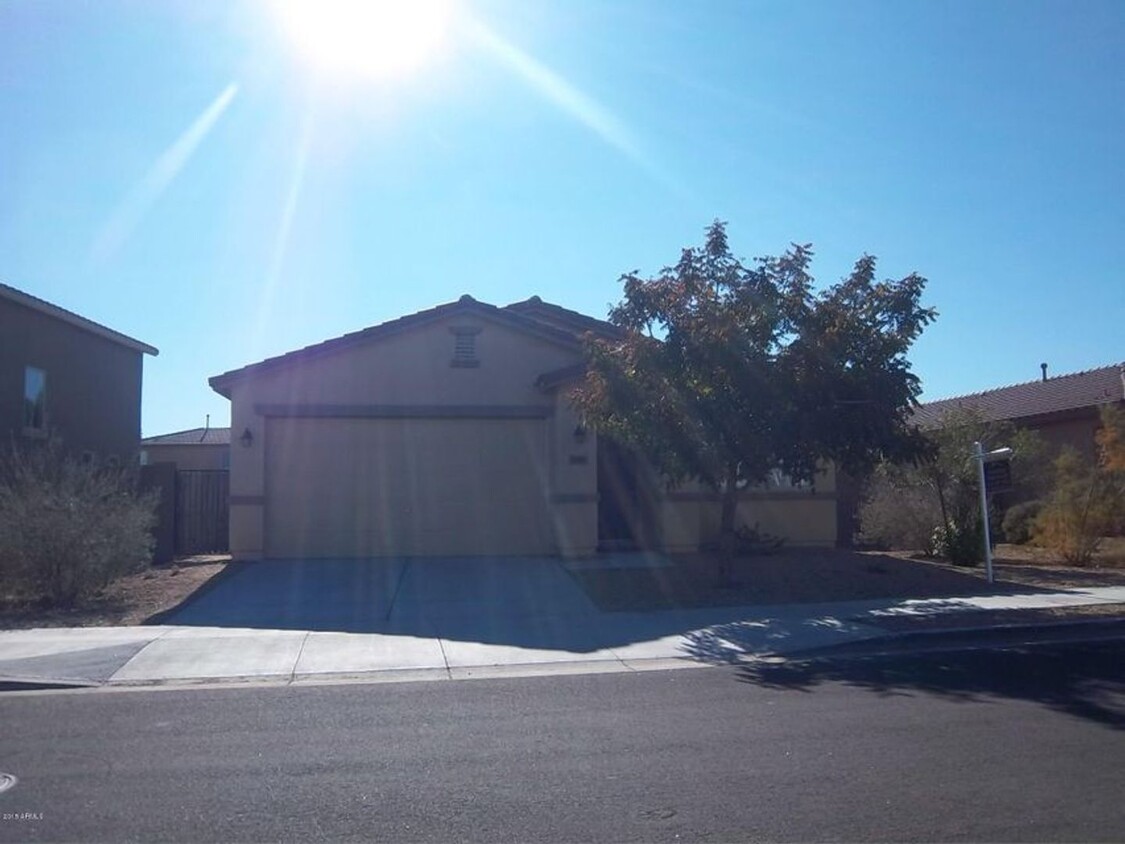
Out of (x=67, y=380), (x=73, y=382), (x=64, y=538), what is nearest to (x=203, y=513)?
(x=67, y=380)

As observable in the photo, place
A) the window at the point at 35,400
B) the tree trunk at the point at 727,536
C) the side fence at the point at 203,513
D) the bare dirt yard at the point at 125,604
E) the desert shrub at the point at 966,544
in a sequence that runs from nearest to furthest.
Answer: the bare dirt yard at the point at 125,604
the tree trunk at the point at 727,536
the desert shrub at the point at 966,544
the window at the point at 35,400
the side fence at the point at 203,513

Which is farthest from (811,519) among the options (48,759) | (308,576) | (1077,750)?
(48,759)

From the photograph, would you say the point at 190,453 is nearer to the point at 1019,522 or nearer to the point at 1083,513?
the point at 1019,522

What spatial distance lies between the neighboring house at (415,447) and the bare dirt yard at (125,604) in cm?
181

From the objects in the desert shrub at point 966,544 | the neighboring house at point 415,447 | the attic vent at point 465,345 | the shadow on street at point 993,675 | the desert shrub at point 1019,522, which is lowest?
the shadow on street at point 993,675

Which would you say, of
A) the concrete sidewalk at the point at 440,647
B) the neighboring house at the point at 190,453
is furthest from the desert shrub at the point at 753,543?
the neighboring house at the point at 190,453

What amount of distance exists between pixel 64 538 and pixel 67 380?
35.9ft

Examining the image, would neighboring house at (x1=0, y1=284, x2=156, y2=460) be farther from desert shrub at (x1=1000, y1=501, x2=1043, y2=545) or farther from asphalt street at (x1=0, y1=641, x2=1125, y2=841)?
desert shrub at (x1=1000, y1=501, x2=1043, y2=545)

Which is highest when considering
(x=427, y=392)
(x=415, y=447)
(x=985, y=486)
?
(x=427, y=392)

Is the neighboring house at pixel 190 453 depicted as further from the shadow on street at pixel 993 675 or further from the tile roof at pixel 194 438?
the shadow on street at pixel 993 675

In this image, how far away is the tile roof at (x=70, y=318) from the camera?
2392 cm

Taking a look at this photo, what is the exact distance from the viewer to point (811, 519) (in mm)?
23469

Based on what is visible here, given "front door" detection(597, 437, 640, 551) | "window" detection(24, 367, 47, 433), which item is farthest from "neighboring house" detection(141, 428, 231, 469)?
"front door" detection(597, 437, 640, 551)

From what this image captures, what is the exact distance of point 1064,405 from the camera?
34188 mm
